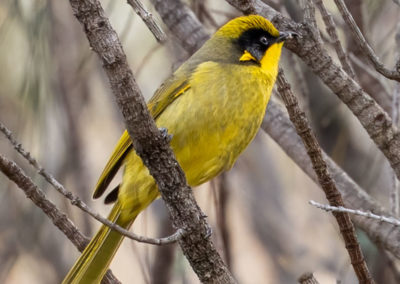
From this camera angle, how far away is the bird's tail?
3041mm

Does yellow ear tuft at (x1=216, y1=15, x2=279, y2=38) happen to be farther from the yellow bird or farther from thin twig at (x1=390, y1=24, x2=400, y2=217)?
thin twig at (x1=390, y1=24, x2=400, y2=217)

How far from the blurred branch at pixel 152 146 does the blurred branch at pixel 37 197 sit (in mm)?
489

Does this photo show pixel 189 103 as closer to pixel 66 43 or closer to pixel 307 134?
pixel 307 134

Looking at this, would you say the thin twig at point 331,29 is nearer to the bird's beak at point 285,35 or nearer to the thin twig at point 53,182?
the bird's beak at point 285,35

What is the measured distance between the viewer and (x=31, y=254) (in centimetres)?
494

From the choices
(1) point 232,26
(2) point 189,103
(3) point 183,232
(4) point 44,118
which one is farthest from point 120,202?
(4) point 44,118

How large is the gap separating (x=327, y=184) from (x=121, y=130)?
2812 mm

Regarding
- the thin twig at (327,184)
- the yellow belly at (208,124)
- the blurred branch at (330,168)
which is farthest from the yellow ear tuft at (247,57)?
the thin twig at (327,184)

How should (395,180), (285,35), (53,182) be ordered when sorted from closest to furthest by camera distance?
(53,182), (285,35), (395,180)

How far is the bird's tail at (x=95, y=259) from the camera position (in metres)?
3.04

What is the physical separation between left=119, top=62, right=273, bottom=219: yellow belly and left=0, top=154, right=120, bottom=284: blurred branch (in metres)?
0.46

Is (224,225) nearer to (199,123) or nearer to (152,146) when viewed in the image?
(199,123)

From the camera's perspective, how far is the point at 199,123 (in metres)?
3.10

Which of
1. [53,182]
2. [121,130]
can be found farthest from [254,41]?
[121,130]
